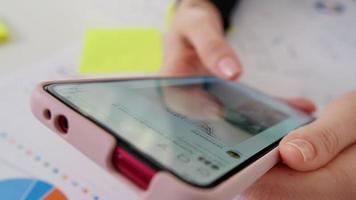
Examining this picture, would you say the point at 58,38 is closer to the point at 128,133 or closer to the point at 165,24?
the point at 165,24

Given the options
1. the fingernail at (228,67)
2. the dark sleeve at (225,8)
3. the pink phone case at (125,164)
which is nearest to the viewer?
the pink phone case at (125,164)

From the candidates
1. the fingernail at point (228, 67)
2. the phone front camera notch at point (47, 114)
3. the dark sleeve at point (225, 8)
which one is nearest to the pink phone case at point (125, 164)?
the phone front camera notch at point (47, 114)

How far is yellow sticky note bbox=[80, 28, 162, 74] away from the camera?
16.3 inches

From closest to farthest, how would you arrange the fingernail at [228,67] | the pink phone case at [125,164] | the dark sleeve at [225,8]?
the pink phone case at [125,164] < the fingernail at [228,67] < the dark sleeve at [225,8]

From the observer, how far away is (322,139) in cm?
27

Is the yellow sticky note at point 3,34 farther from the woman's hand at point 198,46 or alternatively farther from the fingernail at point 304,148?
the fingernail at point 304,148

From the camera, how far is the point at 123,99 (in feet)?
0.77

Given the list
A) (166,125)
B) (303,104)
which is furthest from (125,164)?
(303,104)

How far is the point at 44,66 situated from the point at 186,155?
262mm

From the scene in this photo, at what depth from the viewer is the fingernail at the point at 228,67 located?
37 centimetres

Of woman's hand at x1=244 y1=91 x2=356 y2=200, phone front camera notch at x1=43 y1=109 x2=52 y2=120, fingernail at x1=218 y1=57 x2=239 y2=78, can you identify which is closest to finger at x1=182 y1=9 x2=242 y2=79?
fingernail at x1=218 y1=57 x2=239 y2=78

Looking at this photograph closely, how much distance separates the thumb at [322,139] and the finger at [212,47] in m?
0.10

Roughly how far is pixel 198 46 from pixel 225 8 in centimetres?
11

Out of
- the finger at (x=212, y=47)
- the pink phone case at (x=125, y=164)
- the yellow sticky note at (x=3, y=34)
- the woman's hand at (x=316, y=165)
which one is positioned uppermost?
the pink phone case at (x=125, y=164)
